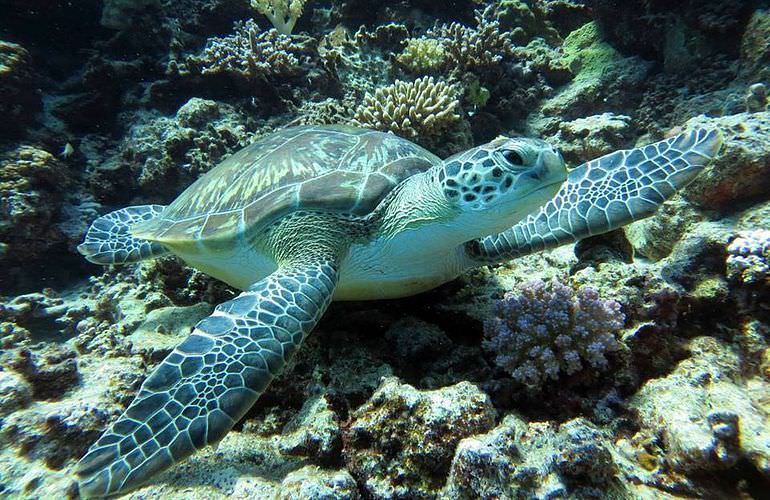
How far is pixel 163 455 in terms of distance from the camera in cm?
157

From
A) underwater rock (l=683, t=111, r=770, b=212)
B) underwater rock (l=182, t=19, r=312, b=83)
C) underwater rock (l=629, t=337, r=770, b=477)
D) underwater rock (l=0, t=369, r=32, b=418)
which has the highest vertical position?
underwater rock (l=182, t=19, r=312, b=83)

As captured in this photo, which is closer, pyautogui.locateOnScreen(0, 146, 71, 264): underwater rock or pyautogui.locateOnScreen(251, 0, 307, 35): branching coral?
pyautogui.locateOnScreen(0, 146, 71, 264): underwater rock

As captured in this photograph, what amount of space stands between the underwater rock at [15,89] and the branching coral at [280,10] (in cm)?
391

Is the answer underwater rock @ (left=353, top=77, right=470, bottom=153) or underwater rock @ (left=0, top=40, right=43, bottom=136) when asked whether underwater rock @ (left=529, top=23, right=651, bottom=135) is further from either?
underwater rock @ (left=0, top=40, right=43, bottom=136)

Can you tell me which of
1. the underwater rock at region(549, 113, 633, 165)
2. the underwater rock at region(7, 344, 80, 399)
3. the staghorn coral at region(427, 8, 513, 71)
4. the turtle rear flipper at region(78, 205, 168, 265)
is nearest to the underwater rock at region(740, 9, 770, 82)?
the underwater rock at region(549, 113, 633, 165)

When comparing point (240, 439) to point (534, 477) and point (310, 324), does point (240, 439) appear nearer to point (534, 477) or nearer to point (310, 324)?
point (310, 324)

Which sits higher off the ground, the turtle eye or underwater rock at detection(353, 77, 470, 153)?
underwater rock at detection(353, 77, 470, 153)

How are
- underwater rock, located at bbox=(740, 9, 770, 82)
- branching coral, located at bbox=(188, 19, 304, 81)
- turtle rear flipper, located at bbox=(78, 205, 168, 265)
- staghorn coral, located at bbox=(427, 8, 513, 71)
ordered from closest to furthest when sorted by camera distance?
turtle rear flipper, located at bbox=(78, 205, 168, 265)
underwater rock, located at bbox=(740, 9, 770, 82)
staghorn coral, located at bbox=(427, 8, 513, 71)
branching coral, located at bbox=(188, 19, 304, 81)

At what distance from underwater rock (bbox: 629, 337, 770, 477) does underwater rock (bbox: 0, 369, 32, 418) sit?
348cm

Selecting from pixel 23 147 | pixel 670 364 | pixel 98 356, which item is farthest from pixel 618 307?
pixel 23 147

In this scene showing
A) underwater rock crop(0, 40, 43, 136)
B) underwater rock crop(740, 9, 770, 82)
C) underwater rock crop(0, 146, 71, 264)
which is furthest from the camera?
underwater rock crop(0, 40, 43, 136)

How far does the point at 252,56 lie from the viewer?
5.95m

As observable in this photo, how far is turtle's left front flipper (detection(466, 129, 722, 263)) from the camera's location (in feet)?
8.29

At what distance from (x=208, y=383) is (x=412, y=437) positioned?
3.31 feet
